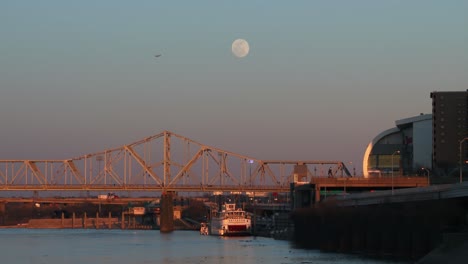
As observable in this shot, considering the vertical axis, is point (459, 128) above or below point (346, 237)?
above

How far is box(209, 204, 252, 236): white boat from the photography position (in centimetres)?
16688

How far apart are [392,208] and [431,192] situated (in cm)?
643

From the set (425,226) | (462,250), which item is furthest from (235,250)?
(462,250)

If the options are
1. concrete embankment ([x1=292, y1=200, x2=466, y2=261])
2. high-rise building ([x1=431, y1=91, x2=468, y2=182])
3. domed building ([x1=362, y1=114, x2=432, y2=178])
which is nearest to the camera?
concrete embankment ([x1=292, y1=200, x2=466, y2=261])

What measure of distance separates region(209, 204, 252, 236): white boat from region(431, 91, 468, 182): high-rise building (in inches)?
1184

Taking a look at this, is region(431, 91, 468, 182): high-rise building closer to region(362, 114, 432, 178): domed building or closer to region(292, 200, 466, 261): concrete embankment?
region(362, 114, 432, 178): domed building

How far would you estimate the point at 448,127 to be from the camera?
584 feet

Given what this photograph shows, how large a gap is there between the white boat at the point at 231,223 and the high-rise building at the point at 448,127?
3008 centimetres

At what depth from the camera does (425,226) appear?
80250 millimetres

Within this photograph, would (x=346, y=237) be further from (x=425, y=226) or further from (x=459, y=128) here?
(x=459, y=128)

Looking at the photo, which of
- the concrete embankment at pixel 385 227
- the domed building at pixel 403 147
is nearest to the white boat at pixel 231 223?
the domed building at pixel 403 147

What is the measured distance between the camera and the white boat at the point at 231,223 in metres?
167

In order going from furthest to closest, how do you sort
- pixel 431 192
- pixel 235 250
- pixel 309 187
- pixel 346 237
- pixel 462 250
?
pixel 309 187 → pixel 235 250 → pixel 346 237 → pixel 431 192 → pixel 462 250

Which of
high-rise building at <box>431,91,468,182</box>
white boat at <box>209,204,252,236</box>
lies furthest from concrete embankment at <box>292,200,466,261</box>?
high-rise building at <box>431,91,468,182</box>
